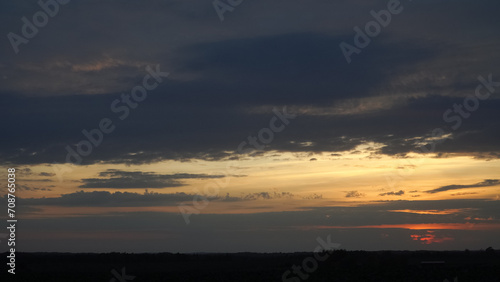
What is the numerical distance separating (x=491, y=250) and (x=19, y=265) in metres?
66.9

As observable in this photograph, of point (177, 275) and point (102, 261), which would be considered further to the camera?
point (102, 261)

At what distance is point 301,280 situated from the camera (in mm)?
49438

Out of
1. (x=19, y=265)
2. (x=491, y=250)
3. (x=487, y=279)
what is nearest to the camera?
(x=487, y=279)

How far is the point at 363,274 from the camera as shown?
167 ft

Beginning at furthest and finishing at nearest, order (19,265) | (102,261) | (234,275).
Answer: (102,261)
(19,265)
(234,275)

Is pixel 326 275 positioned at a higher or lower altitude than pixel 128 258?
lower

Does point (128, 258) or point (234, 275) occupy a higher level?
point (128, 258)

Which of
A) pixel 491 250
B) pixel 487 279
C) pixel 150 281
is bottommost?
pixel 487 279

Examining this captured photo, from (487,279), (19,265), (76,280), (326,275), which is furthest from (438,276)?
(19,265)

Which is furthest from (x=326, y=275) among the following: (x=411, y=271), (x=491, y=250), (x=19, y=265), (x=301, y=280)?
(x=491, y=250)

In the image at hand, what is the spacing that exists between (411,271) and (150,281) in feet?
73.6

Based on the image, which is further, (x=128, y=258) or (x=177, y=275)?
(x=128, y=258)

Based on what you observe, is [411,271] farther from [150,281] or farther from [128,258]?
[128,258]

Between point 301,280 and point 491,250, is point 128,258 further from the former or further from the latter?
point 491,250
